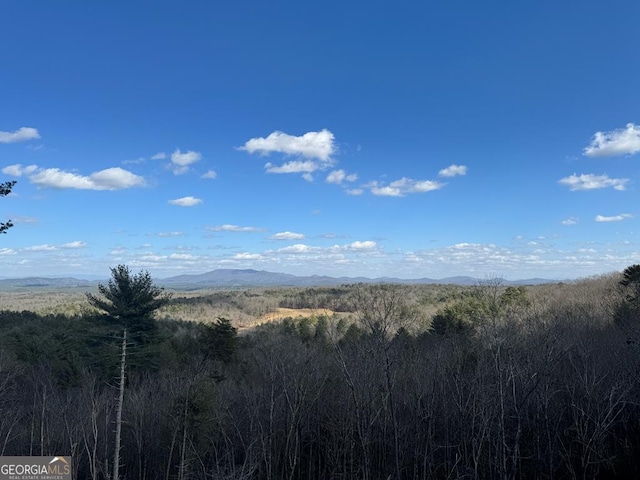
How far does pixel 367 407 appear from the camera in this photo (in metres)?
25.8

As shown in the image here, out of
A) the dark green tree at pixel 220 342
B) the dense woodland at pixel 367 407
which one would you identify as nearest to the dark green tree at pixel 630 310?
the dense woodland at pixel 367 407

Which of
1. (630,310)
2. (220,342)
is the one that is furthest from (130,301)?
(630,310)

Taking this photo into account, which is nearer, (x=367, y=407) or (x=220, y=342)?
(x=367, y=407)

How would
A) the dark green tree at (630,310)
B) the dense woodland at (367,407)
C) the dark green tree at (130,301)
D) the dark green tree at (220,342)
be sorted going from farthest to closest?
1. the dark green tree at (220,342)
2. the dark green tree at (130,301)
3. the dark green tree at (630,310)
4. the dense woodland at (367,407)

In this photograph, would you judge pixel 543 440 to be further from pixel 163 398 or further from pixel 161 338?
pixel 161 338

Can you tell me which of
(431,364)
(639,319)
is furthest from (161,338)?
(639,319)

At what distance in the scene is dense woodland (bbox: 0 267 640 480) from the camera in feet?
75.7

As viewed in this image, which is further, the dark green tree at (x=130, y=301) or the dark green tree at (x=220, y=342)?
the dark green tree at (x=220, y=342)

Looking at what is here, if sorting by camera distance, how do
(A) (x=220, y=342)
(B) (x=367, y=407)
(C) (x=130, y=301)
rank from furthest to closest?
(A) (x=220, y=342)
(C) (x=130, y=301)
(B) (x=367, y=407)

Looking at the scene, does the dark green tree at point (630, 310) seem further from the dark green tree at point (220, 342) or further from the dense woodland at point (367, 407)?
the dark green tree at point (220, 342)

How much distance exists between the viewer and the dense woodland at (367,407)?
2306 centimetres

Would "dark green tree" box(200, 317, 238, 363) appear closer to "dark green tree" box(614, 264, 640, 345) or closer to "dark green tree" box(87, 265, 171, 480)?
"dark green tree" box(87, 265, 171, 480)

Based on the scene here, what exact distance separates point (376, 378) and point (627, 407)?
15.5 m

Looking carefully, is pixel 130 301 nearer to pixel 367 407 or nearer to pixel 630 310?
pixel 367 407
